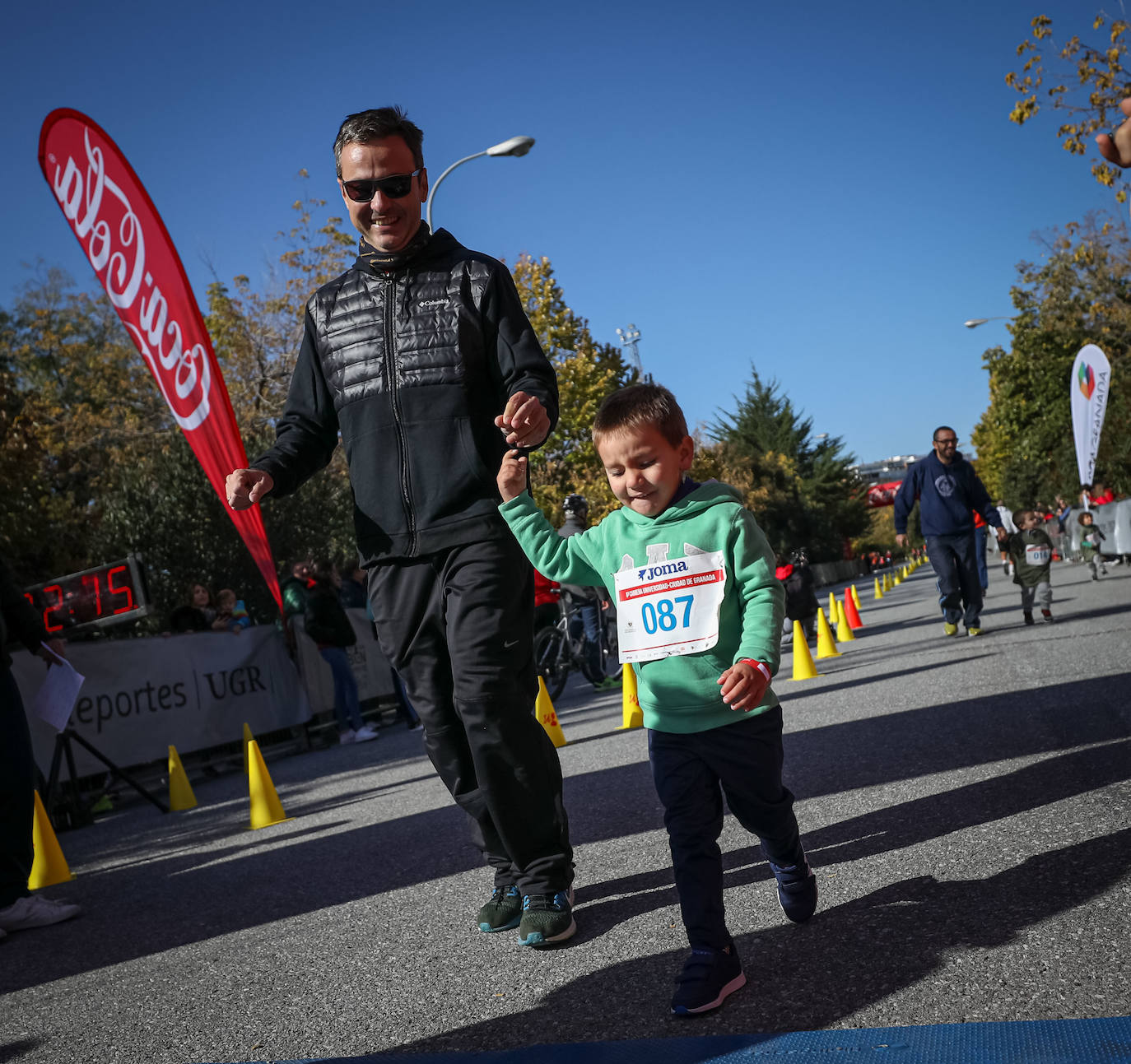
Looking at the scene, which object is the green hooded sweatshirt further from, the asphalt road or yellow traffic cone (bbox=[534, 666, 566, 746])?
yellow traffic cone (bbox=[534, 666, 566, 746])

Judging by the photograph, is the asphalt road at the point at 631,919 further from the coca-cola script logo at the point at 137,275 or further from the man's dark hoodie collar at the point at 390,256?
the coca-cola script logo at the point at 137,275

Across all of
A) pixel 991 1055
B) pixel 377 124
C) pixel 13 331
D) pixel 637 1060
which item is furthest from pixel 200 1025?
pixel 13 331

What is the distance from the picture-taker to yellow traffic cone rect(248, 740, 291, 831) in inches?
271

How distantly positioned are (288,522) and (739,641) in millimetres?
25331

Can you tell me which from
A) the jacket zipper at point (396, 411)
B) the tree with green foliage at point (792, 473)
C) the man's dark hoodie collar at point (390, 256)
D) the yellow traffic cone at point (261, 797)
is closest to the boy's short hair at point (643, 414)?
the jacket zipper at point (396, 411)

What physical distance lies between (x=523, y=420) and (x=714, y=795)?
1.09 metres

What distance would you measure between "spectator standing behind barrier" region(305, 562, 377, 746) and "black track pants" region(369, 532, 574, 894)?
863 centimetres

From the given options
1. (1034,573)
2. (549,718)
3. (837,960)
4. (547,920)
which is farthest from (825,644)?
(837,960)

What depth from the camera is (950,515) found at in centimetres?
1088

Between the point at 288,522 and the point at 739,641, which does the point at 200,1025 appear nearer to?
the point at 739,641

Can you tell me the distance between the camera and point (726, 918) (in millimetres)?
3143

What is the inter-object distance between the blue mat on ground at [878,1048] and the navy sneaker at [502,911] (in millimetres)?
935

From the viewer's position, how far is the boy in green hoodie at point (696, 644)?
266 centimetres

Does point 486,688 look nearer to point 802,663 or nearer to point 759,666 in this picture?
point 759,666
